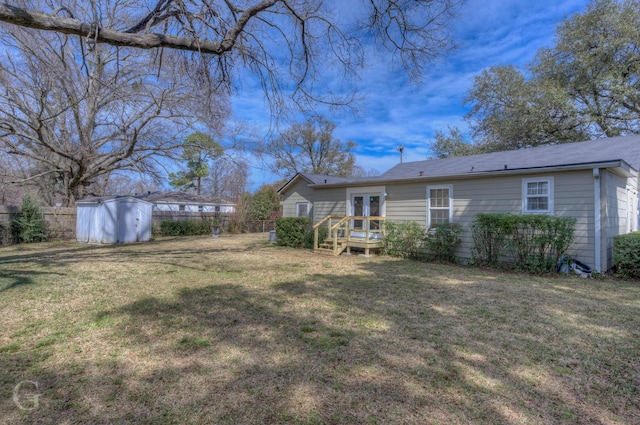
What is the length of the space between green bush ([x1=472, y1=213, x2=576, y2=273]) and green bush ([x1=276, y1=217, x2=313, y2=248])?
6404mm

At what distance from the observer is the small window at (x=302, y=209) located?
14.9m

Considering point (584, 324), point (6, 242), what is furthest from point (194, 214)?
point (584, 324)

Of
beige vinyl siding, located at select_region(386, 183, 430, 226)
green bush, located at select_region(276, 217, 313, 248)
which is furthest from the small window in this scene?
beige vinyl siding, located at select_region(386, 183, 430, 226)

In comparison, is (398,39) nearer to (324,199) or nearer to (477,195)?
(477,195)

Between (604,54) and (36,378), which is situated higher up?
(604,54)

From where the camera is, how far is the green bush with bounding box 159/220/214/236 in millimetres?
17906

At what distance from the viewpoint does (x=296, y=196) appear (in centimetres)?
1538

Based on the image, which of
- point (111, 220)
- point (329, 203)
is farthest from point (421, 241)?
point (111, 220)

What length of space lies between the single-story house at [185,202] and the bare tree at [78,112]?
4340 millimetres

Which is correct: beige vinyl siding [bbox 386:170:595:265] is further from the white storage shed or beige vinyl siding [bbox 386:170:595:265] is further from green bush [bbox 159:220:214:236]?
green bush [bbox 159:220:214:236]

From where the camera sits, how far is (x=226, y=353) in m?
3.11

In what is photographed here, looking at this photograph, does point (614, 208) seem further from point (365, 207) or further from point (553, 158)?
point (365, 207)

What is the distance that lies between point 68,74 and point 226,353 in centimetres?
1046

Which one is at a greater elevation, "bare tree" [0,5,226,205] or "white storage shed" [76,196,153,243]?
"bare tree" [0,5,226,205]
